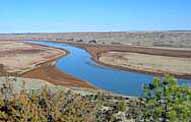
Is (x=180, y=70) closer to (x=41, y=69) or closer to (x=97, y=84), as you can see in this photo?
(x=97, y=84)

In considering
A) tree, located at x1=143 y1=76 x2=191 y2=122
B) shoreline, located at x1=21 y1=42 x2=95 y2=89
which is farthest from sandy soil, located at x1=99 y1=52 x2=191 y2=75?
tree, located at x1=143 y1=76 x2=191 y2=122

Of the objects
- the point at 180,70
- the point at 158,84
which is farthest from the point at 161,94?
the point at 180,70

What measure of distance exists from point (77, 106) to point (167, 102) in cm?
435

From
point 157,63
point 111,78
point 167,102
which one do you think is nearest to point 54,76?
point 111,78

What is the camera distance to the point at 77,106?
12742 mm

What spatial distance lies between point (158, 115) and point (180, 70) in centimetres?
4054

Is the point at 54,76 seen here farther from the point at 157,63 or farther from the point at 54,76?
the point at 157,63

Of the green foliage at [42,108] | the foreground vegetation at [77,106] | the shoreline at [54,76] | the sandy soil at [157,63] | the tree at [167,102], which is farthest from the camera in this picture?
the sandy soil at [157,63]

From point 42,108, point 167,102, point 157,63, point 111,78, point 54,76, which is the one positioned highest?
point 42,108

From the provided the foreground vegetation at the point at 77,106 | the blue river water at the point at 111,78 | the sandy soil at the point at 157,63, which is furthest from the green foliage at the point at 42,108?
the sandy soil at the point at 157,63

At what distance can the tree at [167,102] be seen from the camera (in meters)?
15.4

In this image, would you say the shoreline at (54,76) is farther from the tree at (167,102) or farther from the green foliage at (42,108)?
the green foliage at (42,108)

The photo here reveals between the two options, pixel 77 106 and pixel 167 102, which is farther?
pixel 167 102

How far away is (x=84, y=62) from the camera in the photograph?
236 feet
